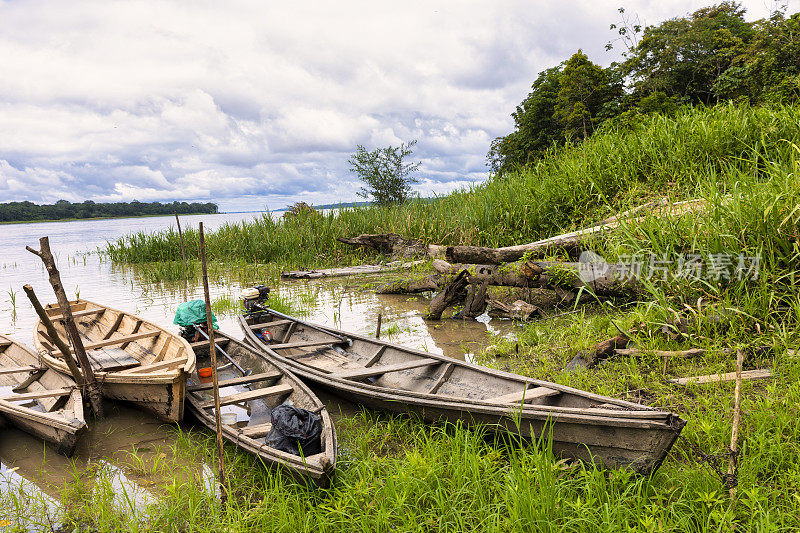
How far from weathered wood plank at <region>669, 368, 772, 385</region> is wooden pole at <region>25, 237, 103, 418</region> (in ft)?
16.2

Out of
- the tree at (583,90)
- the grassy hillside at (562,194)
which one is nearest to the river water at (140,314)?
the grassy hillside at (562,194)

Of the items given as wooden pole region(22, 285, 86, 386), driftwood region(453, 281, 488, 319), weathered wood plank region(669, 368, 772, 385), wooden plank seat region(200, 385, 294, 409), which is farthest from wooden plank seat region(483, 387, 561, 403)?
driftwood region(453, 281, 488, 319)

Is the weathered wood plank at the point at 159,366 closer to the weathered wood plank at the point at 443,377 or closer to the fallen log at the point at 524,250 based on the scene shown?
the weathered wood plank at the point at 443,377

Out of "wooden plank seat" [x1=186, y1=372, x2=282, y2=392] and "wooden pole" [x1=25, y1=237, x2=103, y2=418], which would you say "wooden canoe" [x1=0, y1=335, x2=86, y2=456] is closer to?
"wooden pole" [x1=25, y1=237, x2=103, y2=418]

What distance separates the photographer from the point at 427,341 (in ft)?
20.6

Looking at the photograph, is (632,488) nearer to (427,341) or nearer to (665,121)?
(427,341)

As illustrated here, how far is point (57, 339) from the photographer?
12.7ft

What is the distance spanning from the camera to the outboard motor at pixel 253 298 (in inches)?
253

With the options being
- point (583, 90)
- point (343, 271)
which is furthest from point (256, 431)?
point (583, 90)

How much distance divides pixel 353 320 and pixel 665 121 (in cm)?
692

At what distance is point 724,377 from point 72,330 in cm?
534

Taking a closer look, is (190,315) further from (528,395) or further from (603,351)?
(603,351)

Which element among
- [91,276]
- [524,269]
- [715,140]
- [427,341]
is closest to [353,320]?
[427,341]

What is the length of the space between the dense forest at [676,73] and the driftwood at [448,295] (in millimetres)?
12133
